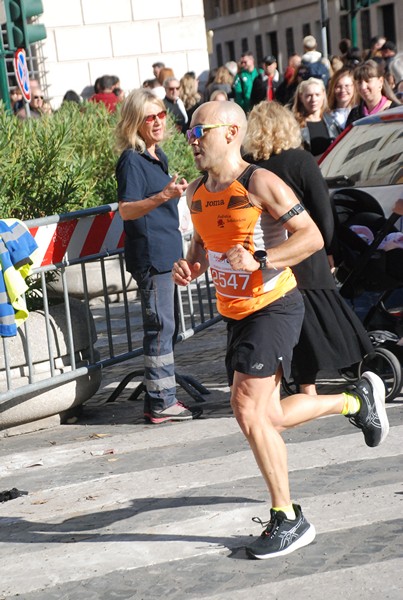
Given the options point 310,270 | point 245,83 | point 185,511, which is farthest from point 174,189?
point 245,83

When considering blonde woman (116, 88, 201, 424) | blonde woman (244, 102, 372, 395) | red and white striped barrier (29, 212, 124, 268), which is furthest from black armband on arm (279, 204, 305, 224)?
red and white striped barrier (29, 212, 124, 268)

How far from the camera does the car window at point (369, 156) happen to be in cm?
899

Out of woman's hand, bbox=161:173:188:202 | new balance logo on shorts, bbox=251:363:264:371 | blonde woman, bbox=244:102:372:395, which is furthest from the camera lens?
blonde woman, bbox=244:102:372:395

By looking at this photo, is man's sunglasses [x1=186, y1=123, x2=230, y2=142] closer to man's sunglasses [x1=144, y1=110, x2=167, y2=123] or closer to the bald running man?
the bald running man

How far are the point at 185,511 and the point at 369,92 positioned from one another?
651 cm

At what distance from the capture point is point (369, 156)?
930cm

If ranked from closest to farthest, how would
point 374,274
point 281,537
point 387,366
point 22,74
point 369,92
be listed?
point 281,537, point 387,366, point 374,274, point 369,92, point 22,74

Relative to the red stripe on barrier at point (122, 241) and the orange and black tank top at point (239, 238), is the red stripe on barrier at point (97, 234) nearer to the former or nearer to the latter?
the red stripe on barrier at point (122, 241)

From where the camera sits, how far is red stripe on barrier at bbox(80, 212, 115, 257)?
25.6 feet

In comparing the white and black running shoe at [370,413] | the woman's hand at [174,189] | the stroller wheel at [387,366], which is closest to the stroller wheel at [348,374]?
the stroller wheel at [387,366]

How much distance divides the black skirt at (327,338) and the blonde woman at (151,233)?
86cm

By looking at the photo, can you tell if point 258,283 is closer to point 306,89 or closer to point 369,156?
point 369,156

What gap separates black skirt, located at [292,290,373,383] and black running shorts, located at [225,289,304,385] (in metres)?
1.55

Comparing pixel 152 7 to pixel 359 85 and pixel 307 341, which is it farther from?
pixel 307 341
